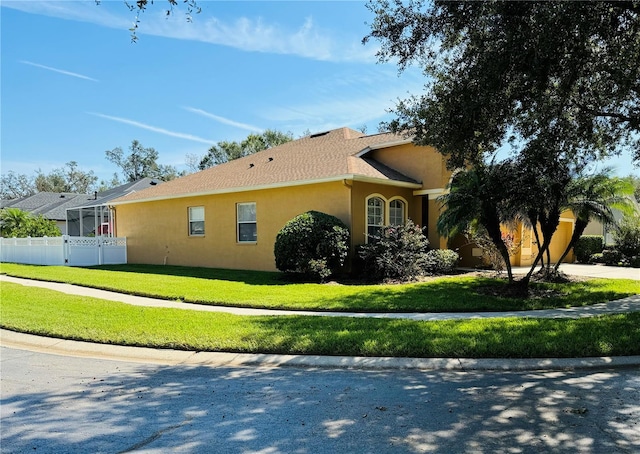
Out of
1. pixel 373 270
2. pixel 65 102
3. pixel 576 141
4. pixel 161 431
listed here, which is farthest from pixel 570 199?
pixel 65 102

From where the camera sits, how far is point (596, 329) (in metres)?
7.17

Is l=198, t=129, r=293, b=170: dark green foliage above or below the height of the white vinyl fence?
above

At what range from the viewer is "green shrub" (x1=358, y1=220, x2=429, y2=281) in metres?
13.7

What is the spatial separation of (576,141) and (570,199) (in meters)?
4.06

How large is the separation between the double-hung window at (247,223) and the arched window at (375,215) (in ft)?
15.4

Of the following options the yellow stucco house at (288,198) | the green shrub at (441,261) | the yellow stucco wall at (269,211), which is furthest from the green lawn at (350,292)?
the yellow stucco house at (288,198)

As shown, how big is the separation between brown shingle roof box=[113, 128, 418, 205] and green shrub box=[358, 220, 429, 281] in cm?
216

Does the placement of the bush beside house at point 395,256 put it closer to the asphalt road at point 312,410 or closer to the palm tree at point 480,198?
the palm tree at point 480,198

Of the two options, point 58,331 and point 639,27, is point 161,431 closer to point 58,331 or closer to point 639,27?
point 58,331

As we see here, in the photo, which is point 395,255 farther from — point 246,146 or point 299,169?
point 246,146

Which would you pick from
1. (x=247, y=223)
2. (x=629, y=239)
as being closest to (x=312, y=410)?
(x=247, y=223)

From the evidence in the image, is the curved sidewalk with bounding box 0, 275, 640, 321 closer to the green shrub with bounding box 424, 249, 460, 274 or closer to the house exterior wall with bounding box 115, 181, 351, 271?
the green shrub with bounding box 424, 249, 460, 274

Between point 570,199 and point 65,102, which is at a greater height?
point 65,102

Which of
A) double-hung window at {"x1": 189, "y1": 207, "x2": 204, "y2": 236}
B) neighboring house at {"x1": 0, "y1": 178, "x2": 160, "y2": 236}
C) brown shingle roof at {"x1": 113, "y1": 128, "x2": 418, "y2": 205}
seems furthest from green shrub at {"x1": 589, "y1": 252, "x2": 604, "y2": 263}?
neighboring house at {"x1": 0, "y1": 178, "x2": 160, "y2": 236}
